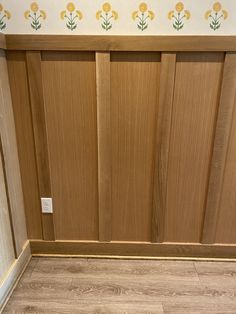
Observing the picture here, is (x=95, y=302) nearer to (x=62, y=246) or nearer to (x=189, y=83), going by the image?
(x=62, y=246)

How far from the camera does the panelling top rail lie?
46.3 inches

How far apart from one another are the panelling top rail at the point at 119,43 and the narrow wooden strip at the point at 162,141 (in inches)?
2.7

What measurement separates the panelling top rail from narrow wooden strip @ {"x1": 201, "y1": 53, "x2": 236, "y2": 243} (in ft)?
0.35

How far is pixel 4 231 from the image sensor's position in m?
1.27

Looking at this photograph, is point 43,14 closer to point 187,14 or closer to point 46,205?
point 187,14

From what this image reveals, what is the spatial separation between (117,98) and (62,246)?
3.48 feet

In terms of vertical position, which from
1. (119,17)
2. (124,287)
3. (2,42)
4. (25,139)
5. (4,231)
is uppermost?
(119,17)

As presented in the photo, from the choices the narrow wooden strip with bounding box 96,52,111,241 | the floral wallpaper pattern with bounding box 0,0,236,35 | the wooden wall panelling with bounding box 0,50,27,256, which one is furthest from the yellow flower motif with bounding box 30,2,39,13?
the narrow wooden strip with bounding box 96,52,111,241

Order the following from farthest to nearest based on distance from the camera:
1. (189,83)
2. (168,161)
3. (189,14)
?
1. (168,161)
2. (189,83)
3. (189,14)

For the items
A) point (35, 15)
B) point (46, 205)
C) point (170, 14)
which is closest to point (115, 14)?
point (170, 14)

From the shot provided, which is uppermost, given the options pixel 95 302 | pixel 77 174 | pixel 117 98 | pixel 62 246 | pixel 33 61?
pixel 33 61

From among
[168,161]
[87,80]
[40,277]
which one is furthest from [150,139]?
[40,277]

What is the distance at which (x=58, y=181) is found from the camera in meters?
1.45

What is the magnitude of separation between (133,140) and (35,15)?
2.73ft
